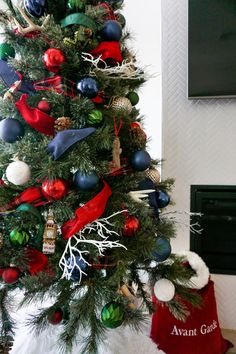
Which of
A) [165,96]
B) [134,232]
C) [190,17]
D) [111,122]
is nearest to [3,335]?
[134,232]

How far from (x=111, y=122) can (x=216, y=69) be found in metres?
0.70

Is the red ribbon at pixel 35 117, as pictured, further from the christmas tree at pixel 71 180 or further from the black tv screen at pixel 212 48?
the black tv screen at pixel 212 48

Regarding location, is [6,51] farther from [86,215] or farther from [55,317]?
[55,317]

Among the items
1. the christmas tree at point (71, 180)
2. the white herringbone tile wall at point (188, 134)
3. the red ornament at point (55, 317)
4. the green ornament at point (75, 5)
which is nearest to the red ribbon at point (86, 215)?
the christmas tree at point (71, 180)

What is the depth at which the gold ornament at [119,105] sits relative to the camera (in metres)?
0.76

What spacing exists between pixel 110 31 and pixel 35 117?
11.9 inches

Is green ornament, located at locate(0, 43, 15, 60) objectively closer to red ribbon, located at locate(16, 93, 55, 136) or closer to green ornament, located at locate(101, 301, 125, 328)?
red ribbon, located at locate(16, 93, 55, 136)

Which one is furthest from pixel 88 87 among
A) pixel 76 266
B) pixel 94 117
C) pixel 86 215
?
pixel 76 266

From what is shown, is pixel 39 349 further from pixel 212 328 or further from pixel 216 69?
pixel 216 69

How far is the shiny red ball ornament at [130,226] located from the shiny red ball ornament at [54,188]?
17cm

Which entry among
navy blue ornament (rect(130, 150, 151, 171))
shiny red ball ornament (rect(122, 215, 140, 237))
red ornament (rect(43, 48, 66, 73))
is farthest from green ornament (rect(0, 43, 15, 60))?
shiny red ball ornament (rect(122, 215, 140, 237))

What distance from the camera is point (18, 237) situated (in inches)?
24.2

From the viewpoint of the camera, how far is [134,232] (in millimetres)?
711

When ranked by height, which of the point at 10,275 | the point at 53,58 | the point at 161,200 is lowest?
the point at 10,275
